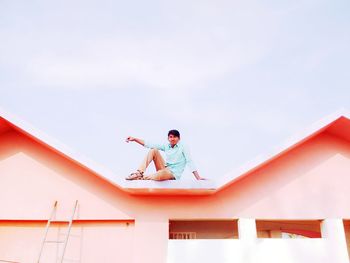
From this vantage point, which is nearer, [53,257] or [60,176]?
[53,257]

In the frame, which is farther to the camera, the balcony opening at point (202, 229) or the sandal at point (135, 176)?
the balcony opening at point (202, 229)

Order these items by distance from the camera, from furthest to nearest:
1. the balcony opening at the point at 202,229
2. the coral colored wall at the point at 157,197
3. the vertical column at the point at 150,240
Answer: the balcony opening at the point at 202,229
the coral colored wall at the point at 157,197
the vertical column at the point at 150,240

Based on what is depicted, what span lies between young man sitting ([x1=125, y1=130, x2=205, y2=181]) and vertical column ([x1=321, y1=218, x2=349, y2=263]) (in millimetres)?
2221

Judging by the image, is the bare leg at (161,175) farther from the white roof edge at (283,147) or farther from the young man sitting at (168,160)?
the white roof edge at (283,147)

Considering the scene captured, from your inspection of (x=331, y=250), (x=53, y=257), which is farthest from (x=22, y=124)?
(x=331, y=250)

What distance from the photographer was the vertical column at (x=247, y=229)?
5859 mm

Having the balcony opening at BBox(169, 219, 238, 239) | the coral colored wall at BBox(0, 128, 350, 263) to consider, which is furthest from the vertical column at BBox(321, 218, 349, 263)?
the balcony opening at BBox(169, 219, 238, 239)

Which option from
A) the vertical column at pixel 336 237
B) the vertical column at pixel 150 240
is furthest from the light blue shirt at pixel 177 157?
the vertical column at pixel 336 237

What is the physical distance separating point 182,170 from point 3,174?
10.1ft

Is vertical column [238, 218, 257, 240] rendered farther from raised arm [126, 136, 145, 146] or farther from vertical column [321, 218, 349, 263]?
raised arm [126, 136, 145, 146]

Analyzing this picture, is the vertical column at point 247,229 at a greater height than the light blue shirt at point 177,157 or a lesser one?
lesser

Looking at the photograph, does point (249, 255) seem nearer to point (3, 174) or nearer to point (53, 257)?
point (53, 257)

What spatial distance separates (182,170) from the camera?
20.3ft

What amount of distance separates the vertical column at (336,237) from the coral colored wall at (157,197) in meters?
0.11
